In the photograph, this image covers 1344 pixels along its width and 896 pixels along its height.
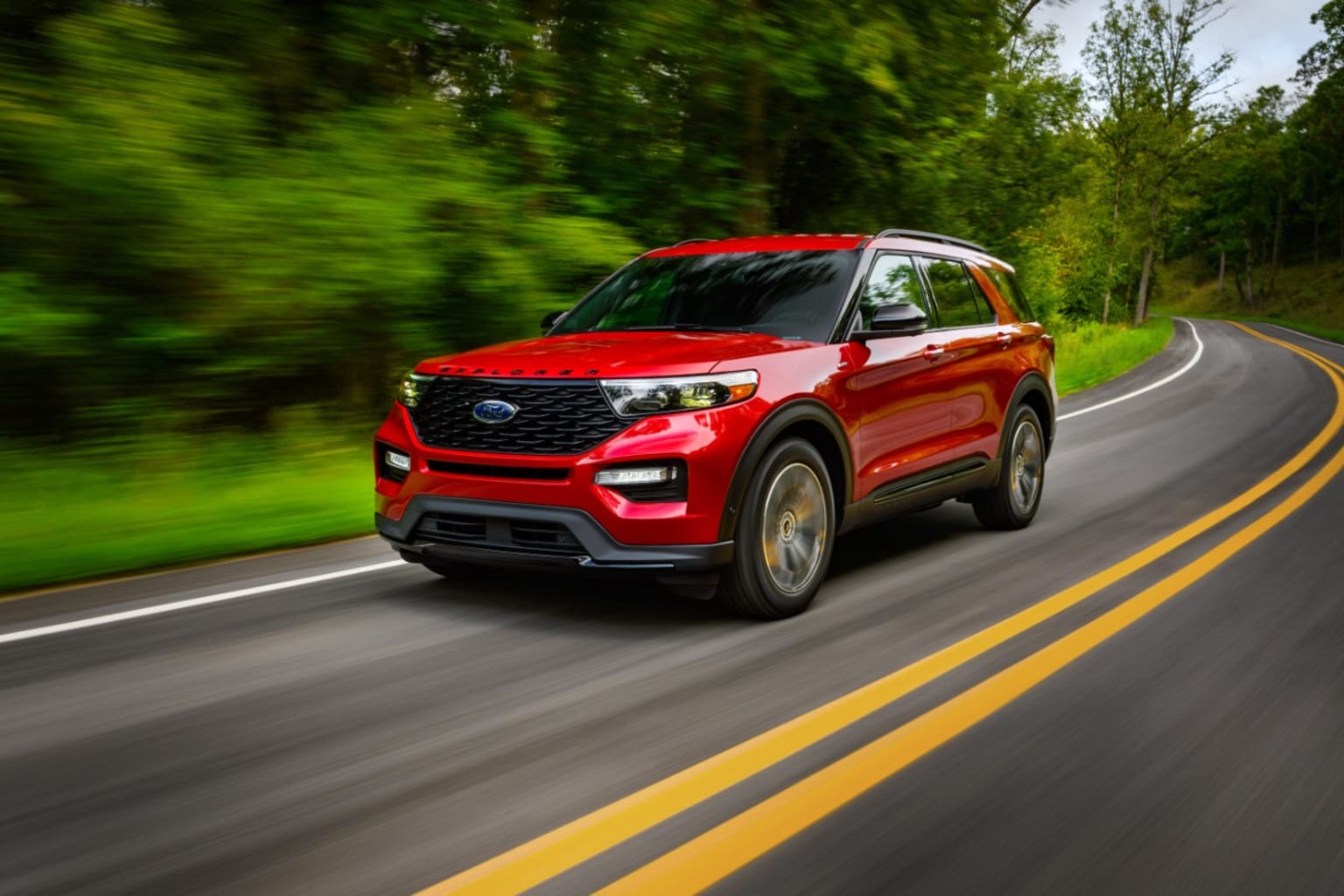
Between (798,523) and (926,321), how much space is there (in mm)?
1816

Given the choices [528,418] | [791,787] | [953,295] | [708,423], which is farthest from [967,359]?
[791,787]

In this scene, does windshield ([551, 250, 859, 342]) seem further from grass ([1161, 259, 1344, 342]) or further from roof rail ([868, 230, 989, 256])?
grass ([1161, 259, 1344, 342])

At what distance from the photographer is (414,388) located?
18.7ft

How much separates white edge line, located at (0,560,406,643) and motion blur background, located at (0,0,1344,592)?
0.95 meters

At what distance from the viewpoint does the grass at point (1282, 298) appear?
67.5 metres

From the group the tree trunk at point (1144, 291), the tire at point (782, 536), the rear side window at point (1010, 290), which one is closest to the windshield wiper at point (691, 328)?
the tire at point (782, 536)

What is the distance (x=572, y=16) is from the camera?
11289 mm

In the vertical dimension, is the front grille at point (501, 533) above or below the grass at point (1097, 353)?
above

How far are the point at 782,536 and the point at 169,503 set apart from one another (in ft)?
14.3

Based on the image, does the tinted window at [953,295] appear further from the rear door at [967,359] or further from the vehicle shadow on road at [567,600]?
the vehicle shadow on road at [567,600]

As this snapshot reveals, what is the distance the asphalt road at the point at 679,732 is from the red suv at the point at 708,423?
393mm

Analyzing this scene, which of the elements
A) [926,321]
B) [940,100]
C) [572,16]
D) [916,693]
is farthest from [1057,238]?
[916,693]

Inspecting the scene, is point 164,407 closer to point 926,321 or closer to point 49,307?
point 49,307

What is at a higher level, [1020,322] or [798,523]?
[1020,322]
